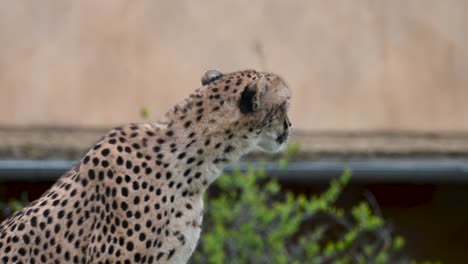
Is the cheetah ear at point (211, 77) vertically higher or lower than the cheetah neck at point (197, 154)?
higher

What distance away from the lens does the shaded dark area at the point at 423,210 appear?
8.81 m

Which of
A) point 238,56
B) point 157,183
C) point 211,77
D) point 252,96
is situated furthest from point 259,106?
point 238,56

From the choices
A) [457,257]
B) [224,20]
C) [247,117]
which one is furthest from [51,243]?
[457,257]

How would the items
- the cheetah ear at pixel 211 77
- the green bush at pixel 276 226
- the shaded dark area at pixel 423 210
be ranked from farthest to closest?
the shaded dark area at pixel 423 210, the green bush at pixel 276 226, the cheetah ear at pixel 211 77

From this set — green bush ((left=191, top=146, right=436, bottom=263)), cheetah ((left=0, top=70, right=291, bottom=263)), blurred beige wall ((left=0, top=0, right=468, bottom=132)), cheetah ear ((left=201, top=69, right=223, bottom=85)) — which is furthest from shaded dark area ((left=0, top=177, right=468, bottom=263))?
cheetah ((left=0, top=70, right=291, bottom=263))

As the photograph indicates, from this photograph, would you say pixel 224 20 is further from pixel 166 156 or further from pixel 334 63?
pixel 166 156

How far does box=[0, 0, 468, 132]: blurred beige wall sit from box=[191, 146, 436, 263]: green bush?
2.29 ft

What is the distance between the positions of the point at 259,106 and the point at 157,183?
424 millimetres

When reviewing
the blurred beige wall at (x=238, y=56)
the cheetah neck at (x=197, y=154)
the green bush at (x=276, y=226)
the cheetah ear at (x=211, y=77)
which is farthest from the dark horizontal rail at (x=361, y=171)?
the cheetah neck at (x=197, y=154)

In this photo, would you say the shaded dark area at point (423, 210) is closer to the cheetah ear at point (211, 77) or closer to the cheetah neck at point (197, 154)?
the cheetah ear at point (211, 77)

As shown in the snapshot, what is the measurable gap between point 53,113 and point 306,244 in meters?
2.01

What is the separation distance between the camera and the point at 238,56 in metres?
→ 8.76

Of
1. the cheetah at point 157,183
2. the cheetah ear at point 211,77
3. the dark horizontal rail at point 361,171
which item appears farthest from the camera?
the dark horizontal rail at point 361,171

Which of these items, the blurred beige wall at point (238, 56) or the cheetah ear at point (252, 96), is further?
the blurred beige wall at point (238, 56)
